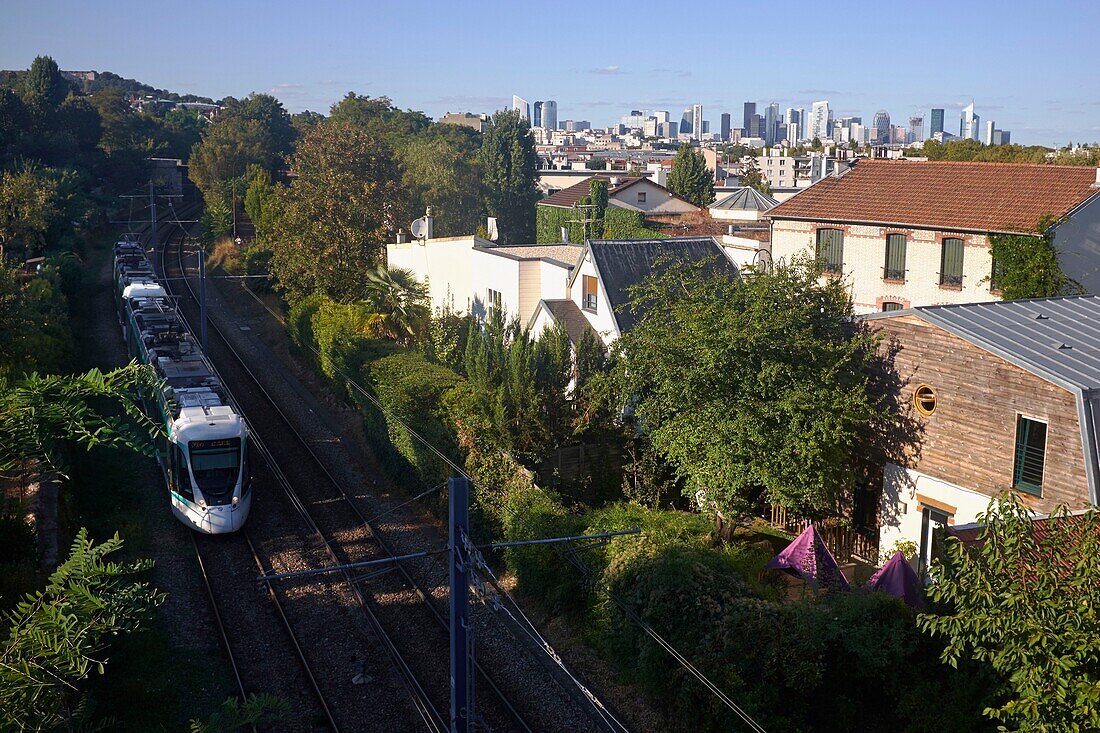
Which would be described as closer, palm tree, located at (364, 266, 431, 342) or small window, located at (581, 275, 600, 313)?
small window, located at (581, 275, 600, 313)

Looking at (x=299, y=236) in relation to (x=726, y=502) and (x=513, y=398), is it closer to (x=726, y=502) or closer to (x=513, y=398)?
(x=513, y=398)

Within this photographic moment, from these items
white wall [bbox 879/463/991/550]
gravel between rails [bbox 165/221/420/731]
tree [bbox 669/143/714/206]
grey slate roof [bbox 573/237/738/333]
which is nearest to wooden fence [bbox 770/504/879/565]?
white wall [bbox 879/463/991/550]

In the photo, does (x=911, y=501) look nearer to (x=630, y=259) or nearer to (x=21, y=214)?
(x=630, y=259)

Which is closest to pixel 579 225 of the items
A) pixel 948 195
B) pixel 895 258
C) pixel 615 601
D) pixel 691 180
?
pixel 691 180

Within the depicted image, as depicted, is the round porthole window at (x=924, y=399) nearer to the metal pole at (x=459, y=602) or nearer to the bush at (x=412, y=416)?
the bush at (x=412, y=416)

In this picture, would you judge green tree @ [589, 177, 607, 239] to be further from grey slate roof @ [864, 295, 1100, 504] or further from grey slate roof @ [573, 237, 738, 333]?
grey slate roof @ [864, 295, 1100, 504]
